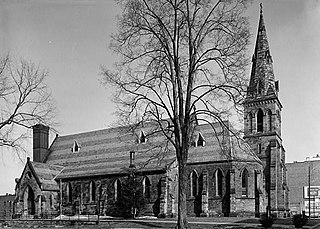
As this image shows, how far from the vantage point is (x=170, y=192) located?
47500 millimetres

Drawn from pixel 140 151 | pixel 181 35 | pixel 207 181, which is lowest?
pixel 207 181

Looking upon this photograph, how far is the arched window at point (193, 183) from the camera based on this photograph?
47.7 metres

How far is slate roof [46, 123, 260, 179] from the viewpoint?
160ft

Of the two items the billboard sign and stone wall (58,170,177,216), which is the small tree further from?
the billboard sign

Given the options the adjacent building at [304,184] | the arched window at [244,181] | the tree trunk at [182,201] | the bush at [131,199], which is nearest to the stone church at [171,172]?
the arched window at [244,181]

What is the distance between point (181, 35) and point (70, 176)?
3514 cm

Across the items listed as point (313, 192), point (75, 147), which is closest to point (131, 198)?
point (75, 147)

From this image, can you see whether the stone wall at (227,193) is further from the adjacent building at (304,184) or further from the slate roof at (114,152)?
the adjacent building at (304,184)

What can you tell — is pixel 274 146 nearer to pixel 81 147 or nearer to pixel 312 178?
pixel 81 147

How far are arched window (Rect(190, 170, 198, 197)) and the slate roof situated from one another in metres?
1.42

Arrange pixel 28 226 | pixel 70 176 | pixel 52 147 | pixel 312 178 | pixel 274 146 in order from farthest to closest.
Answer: pixel 312 178 < pixel 52 147 < pixel 70 176 < pixel 274 146 < pixel 28 226

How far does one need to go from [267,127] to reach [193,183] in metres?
12.0

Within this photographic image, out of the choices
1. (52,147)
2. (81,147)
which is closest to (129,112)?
(81,147)

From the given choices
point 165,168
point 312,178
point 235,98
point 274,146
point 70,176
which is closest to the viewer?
point 235,98
